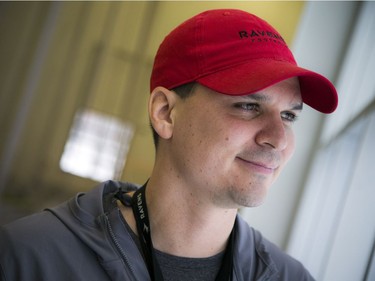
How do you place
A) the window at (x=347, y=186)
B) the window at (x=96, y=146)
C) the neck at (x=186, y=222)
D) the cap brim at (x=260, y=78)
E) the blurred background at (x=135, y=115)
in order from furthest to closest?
1. the window at (x=96, y=146)
2. the blurred background at (x=135, y=115)
3. the window at (x=347, y=186)
4. the neck at (x=186, y=222)
5. the cap brim at (x=260, y=78)

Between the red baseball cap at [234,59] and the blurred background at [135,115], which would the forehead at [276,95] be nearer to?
the red baseball cap at [234,59]

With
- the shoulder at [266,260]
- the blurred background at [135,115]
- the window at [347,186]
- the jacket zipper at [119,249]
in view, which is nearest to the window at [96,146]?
the blurred background at [135,115]

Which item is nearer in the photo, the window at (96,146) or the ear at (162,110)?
the ear at (162,110)

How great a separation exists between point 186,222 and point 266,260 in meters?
0.29

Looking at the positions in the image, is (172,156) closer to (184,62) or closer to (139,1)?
(184,62)

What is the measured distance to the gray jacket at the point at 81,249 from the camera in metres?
1.07

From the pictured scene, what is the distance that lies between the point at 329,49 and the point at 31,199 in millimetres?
4910

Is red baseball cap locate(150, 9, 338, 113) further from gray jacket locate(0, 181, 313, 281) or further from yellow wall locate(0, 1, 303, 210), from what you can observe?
yellow wall locate(0, 1, 303, 210)

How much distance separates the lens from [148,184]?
1326 mm

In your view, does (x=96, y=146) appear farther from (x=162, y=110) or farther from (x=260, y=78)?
(x=260, y=78)

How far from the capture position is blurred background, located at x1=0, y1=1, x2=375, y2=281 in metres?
1.79

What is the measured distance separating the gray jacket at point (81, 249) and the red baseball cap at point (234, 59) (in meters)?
0.47

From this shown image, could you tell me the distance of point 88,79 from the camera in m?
6.39

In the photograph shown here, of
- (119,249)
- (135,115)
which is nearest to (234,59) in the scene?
(119,249)
